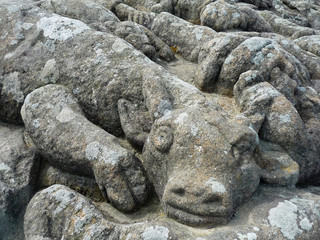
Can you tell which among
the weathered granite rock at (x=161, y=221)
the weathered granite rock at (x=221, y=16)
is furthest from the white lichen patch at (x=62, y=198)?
the weathered granite rock at (x=221, y=16)

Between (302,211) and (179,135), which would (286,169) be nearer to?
(302,211)

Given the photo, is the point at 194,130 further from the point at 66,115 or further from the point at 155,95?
the point at 66,115

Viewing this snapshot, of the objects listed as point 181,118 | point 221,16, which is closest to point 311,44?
point 221,16

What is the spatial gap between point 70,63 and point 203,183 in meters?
2.48

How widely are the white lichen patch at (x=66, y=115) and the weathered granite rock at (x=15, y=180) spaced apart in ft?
1.85

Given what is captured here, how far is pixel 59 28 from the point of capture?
14.3 feet

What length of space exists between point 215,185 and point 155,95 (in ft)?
4.32

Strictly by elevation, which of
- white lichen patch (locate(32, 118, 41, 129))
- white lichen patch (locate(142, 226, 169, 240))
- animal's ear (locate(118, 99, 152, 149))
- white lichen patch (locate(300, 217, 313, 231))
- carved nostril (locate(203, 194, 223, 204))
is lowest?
white lichen patch (locate(32, 118, 41, 129))

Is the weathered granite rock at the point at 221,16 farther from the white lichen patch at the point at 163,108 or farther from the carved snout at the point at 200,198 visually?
the carved snout at the point at 200,198

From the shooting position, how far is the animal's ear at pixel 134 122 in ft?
11.3

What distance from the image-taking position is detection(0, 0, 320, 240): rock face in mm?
2637

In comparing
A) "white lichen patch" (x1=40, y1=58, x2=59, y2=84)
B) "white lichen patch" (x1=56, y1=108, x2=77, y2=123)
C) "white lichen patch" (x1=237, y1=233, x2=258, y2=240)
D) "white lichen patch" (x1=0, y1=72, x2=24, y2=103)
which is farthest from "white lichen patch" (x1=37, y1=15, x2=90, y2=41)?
"white lichen patch" (x1=237, y1=233, x2=258, y2=240)

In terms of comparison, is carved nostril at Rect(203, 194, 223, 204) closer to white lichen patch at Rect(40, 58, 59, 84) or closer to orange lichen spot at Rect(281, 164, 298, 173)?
orange lichen spot at Rect(281, 164, 298, 173)

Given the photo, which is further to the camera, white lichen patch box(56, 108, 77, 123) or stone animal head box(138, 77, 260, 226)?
white lichen patch box(56, 108, 77, 123)
